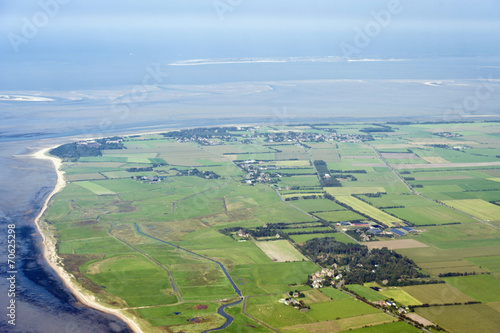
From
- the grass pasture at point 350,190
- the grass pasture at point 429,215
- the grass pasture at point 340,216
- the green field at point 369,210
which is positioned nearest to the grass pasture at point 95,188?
the grass pasture at point 340,216

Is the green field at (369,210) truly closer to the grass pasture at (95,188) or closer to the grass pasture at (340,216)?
the grass pasture at (340,216)

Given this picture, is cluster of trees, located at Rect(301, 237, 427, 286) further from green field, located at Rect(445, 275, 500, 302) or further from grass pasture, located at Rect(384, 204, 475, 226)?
grass pasture, located at Rect(384, 204, 475, 226)

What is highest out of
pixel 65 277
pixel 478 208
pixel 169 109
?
pixel 169 109

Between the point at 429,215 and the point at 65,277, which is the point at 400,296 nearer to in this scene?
the point at 429,215

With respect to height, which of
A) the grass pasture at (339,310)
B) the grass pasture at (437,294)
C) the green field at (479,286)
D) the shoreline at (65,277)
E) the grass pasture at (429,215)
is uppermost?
the grass pasture at (429,215)

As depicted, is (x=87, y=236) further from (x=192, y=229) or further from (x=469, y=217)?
(x=469, y=217)

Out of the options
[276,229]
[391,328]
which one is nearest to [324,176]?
[276,229]
